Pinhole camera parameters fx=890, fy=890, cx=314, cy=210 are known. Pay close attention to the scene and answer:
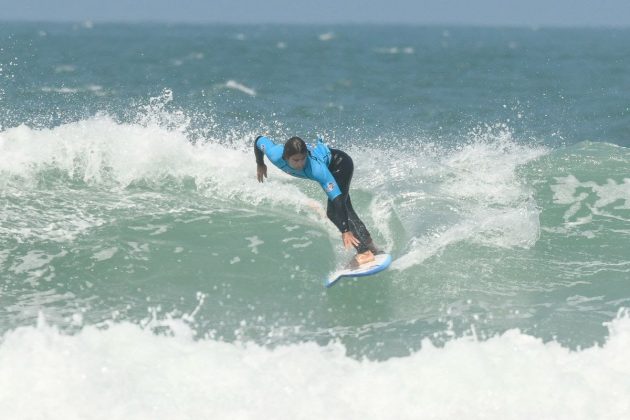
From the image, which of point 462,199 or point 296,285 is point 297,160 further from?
point 462,199

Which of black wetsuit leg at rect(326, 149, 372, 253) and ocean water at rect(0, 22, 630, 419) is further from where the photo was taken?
black wetsuit leg at rect(326, 149, 372, 253)

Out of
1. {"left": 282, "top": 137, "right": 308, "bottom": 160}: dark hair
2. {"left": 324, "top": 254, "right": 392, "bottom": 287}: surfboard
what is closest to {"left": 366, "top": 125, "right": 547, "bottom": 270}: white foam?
{"left": 324, "top": 254, "right": 392, "bottom": 287}: surfboard

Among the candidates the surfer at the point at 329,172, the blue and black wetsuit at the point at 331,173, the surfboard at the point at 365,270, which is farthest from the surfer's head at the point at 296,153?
the surfboard at the point at 365,270

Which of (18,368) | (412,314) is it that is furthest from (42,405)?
(412,314)

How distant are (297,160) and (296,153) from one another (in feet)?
0.22

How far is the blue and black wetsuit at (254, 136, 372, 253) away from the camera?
690cm

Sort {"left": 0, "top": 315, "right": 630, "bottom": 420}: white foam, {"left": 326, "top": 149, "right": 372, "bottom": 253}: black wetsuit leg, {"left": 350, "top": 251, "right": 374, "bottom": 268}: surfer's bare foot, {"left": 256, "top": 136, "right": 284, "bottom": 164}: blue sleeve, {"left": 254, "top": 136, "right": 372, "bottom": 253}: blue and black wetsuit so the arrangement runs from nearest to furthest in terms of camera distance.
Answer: {"left": 0, "top": 315, "right": 630, "bottom": 420}: white foam < {"left": 254, "top": 136, "right": 372, "bottom": 253}: blue and black wetsuit < {"left": 256, "top": 136, "right": 284, "bottom": 164}: blue sleeve < {"left": 350, "top": 251, "right": 374, "bottom": 268}: surfer's bare foot < {"left": 326, "top": 149, "right": 372, "bottom": 253}: black wetsuit leg

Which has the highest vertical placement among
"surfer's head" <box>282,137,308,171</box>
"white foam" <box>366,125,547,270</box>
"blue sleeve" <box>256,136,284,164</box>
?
"surfer's head" <box>282,137,308,171</box>

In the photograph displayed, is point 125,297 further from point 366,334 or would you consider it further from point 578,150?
point 578,150

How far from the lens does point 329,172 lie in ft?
22.9

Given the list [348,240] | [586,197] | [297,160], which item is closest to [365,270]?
[348,240]

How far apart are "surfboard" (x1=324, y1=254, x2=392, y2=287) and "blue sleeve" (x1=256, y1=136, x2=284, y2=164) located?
3.47 feet

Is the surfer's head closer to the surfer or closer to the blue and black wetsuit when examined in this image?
the surfer

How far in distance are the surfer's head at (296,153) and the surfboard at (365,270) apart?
104 cm
